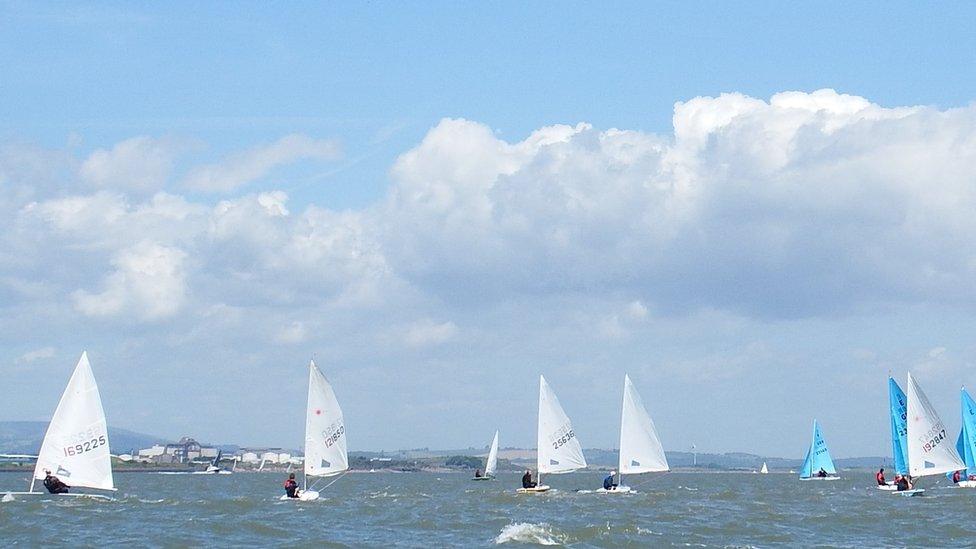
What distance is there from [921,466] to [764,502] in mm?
9381

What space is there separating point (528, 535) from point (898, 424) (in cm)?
4166

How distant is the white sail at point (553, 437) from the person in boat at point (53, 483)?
26478 millimetres

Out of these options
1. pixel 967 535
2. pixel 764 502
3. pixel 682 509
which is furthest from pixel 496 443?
pixel 967 535

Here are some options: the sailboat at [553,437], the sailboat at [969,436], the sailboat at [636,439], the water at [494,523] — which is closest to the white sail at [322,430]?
the water at [494,523]

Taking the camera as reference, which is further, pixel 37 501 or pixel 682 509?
pixel 682 509

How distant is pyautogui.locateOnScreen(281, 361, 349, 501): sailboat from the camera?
63375mm

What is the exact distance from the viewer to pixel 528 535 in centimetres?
4509

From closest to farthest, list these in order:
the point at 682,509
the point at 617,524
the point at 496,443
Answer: the point at 617,524 → the point at 682,509 → the point at 496,443

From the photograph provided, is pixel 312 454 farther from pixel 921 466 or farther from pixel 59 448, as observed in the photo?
pixel 921 466

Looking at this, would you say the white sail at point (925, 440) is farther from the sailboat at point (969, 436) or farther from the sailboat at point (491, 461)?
the sailboat at point (491, 461)

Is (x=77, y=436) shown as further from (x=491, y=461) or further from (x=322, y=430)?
(x=491, y=461)

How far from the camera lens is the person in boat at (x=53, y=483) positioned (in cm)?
5744

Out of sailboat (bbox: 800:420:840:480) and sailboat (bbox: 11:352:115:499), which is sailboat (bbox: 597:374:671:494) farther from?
sailboat (bbox: 800:420:840:480)

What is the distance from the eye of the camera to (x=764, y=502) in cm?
7688
